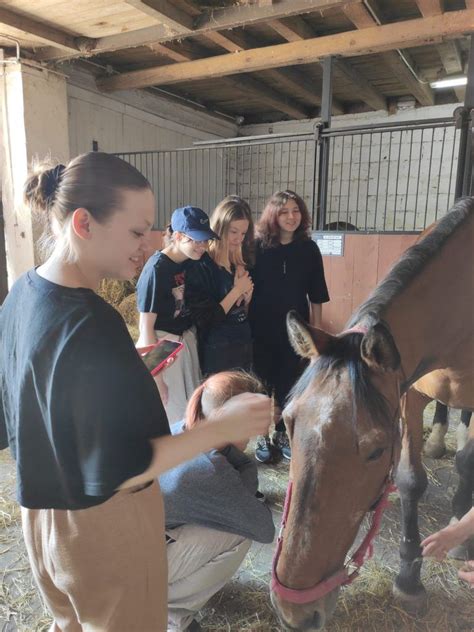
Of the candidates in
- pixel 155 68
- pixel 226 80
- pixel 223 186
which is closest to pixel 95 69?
pixel 155 68

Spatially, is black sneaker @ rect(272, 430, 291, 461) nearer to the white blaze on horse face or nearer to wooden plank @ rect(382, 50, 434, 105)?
the white blaze on horse face

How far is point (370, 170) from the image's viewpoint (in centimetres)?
838

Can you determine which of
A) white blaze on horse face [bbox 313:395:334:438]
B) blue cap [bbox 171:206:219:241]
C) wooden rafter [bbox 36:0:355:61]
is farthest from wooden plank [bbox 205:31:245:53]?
white blaze on horse face [bbox 313:395:334:438]

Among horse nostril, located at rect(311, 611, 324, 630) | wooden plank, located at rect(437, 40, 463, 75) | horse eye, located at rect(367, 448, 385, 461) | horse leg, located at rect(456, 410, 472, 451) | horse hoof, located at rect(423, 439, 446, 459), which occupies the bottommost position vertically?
horse hoof, located at rect(423, 439, 446, 459)

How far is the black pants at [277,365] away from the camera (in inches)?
105

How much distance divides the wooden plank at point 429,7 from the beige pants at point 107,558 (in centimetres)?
426

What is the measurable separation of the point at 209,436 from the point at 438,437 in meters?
2.56

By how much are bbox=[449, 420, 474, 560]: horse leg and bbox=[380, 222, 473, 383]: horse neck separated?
498mm

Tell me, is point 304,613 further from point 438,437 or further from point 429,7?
point 429,7

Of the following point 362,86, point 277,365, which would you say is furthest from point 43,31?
point 362,86

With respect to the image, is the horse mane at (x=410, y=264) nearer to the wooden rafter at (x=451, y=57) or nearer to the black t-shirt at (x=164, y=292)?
the black t-shirt at (x=164, y=292)

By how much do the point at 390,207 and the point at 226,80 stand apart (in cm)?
375

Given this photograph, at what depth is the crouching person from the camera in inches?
55.7

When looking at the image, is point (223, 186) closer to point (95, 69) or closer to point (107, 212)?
point (95, 69)
